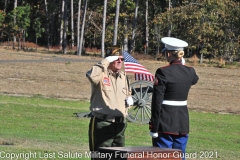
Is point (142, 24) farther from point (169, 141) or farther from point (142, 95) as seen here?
point (169, 141)

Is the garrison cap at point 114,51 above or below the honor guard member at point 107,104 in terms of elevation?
above

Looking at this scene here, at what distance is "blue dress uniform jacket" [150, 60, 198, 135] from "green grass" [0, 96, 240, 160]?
9.30ft

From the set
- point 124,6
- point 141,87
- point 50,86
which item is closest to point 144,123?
point 141,87

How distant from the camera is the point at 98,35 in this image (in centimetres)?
8138

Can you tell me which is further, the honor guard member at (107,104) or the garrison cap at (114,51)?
the garrison cap at (114,51)

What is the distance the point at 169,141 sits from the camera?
25.8 ft

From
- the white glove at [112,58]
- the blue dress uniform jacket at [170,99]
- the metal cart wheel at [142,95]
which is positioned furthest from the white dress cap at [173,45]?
the metal cart wheel at [142,95]

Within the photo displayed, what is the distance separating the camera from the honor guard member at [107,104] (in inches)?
332

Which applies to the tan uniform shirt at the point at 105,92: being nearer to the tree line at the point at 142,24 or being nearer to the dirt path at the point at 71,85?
the dirt path at the point at 71,85

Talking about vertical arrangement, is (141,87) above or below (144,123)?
above

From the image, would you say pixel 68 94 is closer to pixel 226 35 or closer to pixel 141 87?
pixel 141 87

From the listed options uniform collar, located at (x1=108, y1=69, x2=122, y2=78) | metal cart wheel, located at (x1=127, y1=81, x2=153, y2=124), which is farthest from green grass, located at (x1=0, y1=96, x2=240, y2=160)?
uniform collar, located at (x1=108, y1=69, x2=122, y2=78)

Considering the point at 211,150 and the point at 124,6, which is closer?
the point at 211,150

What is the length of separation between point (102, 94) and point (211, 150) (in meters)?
5.31
